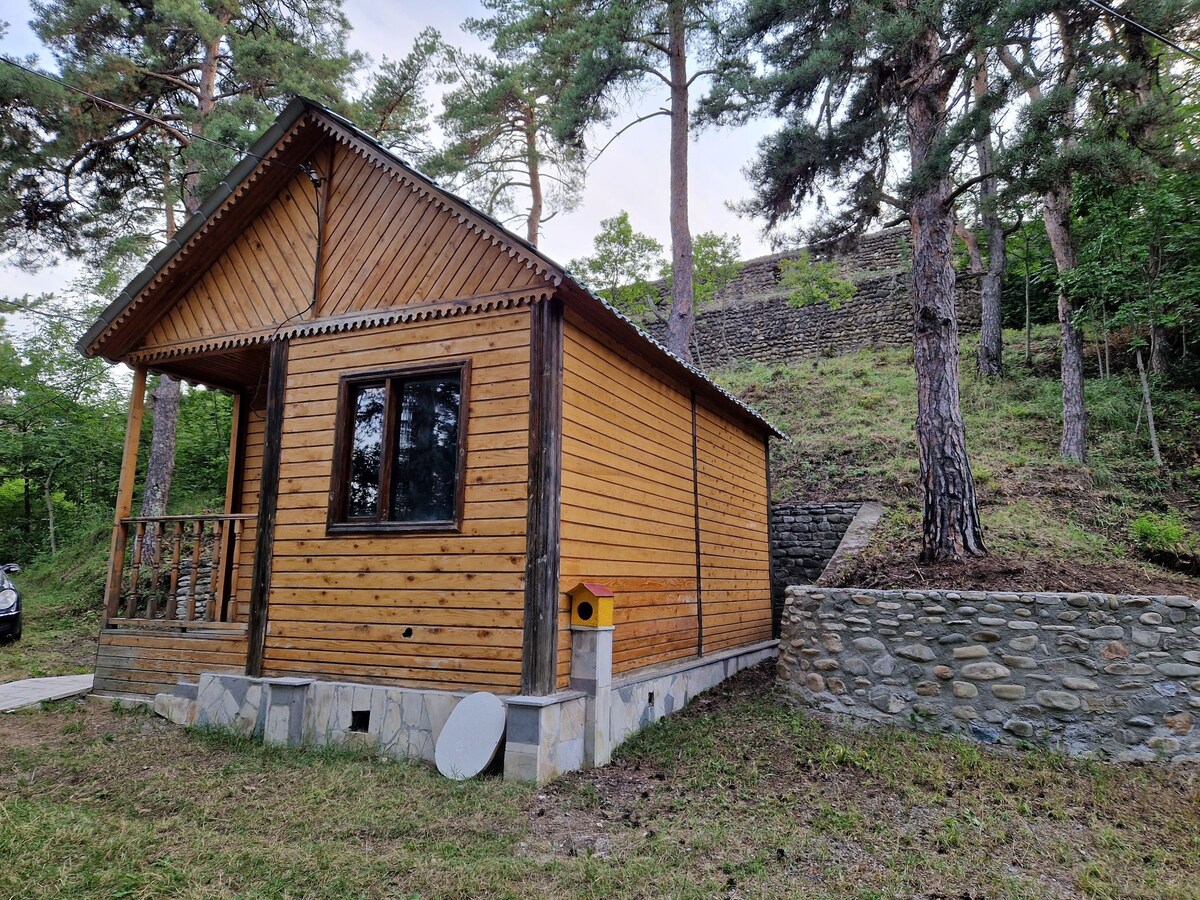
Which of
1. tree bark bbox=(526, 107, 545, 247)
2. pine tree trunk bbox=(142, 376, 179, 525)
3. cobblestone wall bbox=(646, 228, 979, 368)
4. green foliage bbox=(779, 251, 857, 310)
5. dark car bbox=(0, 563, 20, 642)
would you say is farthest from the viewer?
green foliage bbox=(779, 251, 857, 310)

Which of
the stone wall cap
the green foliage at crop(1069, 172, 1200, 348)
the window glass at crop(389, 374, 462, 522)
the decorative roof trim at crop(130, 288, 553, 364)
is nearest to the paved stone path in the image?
the decorative roof trim at crop(130, 288, 553, 364)

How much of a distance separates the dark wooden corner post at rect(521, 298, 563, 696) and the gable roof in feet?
1.94

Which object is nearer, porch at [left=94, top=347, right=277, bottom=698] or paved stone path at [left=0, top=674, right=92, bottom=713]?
porch at [left=94, top=347, right=277, bottom=698]

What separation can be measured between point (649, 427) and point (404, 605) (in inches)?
116

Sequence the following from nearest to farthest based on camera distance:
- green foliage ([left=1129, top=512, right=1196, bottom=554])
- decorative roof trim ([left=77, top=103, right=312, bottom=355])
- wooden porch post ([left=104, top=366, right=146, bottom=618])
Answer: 1. decorative roof trim ([left=77, top=103, right=312, bottom=355])
2. wooden porch post ([left=104, top=366, right=146, bottom=618])
3. green foliage ([left=1129, top=512, right=1196, bottom=554])

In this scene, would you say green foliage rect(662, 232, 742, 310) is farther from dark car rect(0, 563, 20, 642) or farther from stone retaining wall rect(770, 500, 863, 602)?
dark car rect(0, 563, 20, 642)

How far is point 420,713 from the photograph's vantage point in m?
5.26

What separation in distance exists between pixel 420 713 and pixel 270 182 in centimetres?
530

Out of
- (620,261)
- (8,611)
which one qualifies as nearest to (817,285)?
(620,261)

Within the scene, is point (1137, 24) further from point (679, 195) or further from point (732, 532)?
point (679, 195)

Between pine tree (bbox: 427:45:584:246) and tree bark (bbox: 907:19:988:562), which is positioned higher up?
pine tree (bbox: 427:45:584:246)

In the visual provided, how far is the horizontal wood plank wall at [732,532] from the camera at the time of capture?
8.22 metres

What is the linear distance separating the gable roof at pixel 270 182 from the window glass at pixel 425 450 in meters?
1.40

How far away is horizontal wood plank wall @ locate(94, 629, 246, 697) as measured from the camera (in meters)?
6.41
